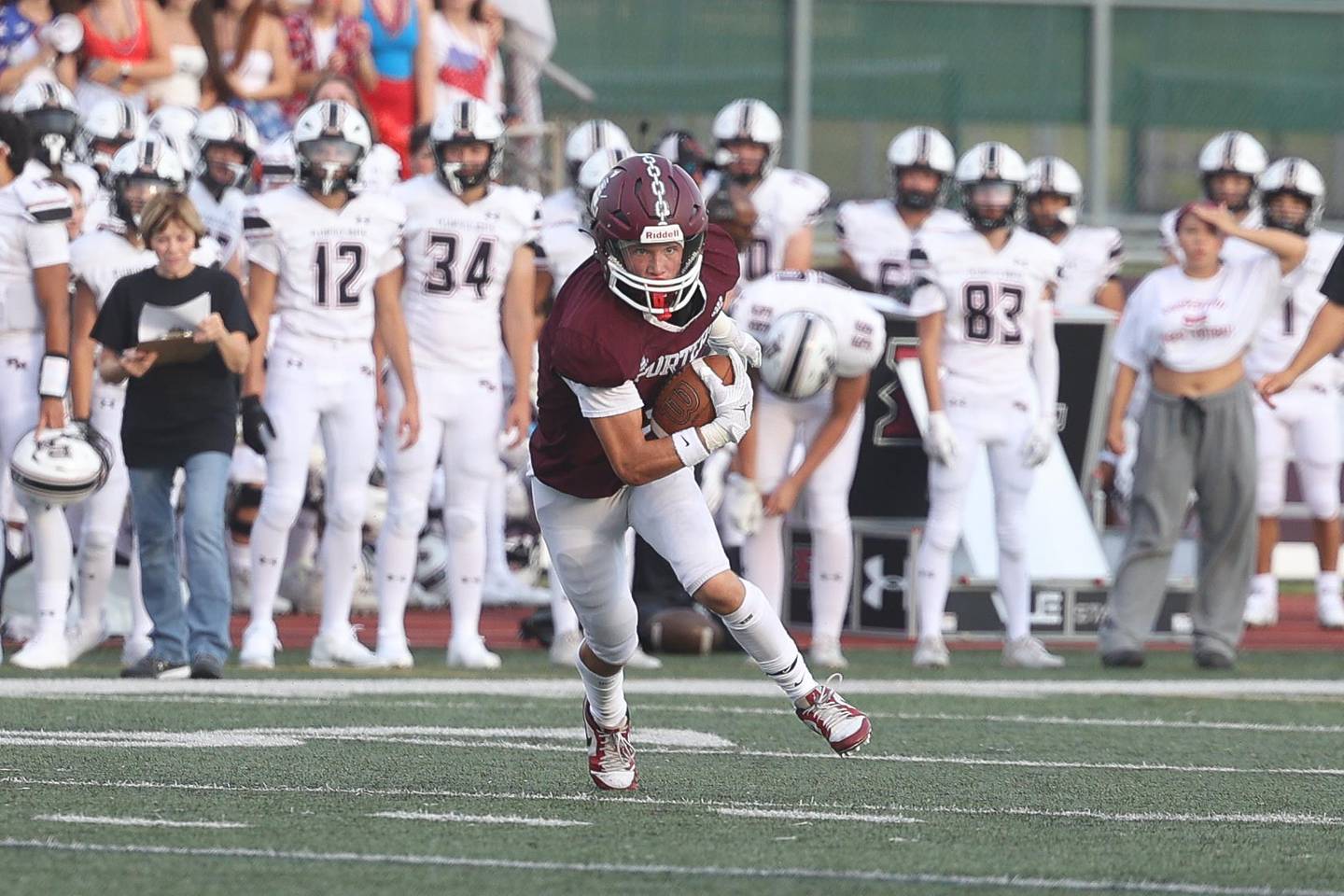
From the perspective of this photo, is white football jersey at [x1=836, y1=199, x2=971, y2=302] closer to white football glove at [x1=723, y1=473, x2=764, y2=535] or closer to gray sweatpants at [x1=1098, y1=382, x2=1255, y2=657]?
gray sweatpants at [x1=1098, y1=382, x2=1255, y2=657]

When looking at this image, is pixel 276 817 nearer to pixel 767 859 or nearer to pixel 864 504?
pixel 767 859

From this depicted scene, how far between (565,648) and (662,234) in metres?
4.26

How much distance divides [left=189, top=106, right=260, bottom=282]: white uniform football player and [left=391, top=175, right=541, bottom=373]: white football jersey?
0.78m

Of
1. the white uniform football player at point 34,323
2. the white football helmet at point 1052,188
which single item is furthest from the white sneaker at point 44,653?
the white football helmet at point 1052,188

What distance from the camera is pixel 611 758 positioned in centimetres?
558

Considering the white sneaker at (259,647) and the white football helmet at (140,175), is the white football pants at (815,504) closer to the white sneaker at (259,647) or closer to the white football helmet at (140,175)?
the white sneaker at (259,647)

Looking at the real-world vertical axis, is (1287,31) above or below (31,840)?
above

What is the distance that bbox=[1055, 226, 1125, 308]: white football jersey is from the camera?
12.3 m

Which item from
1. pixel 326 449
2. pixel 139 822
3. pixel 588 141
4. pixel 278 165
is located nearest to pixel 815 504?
pixel 588 141

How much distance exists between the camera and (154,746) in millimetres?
6176

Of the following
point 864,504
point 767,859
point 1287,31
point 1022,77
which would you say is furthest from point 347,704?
point 1287,31

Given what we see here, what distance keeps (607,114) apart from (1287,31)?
4.76 m

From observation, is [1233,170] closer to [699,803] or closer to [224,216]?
[224,216]

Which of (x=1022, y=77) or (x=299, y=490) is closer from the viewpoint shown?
(x=299, y=490)
